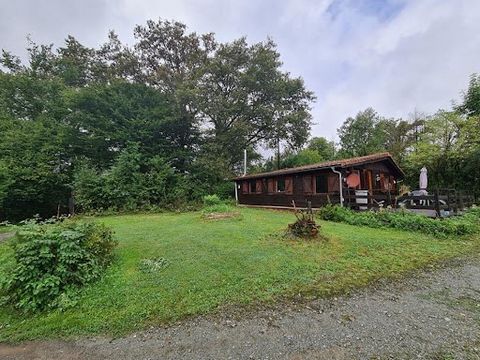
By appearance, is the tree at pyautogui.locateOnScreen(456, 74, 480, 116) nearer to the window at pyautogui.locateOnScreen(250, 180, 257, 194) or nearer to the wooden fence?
the wooden fence

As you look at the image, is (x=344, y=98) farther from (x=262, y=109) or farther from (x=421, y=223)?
(x=421, y=223)

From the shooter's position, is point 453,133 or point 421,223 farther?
point 453,133

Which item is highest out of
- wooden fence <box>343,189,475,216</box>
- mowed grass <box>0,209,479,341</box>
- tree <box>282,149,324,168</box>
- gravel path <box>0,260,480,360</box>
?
tree <box>282,149,324,168</box>

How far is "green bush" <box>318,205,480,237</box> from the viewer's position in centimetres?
728

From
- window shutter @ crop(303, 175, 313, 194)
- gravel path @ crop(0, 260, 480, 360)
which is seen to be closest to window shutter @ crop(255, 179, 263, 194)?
window shutter @ crop(303, 175, 313, 194)

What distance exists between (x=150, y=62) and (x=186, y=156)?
10037 mm

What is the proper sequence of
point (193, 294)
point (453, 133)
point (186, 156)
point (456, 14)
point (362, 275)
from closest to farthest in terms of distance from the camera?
point (193, 294)
point (362, 275)
point (456, 14)
point (453, 133)
point (186, 156)

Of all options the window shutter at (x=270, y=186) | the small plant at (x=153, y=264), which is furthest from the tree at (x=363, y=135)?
the small plant at (x=153, y=264)

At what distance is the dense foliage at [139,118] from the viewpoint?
16469 millimetres

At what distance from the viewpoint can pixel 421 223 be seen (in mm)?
7668

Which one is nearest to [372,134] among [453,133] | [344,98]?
[344,98]

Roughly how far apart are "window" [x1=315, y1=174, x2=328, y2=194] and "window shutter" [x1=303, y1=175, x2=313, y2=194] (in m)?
0.40

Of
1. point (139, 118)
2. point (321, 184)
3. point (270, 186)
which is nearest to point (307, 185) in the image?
point (321, 184)

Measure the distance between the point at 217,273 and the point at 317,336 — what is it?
2080 mm
